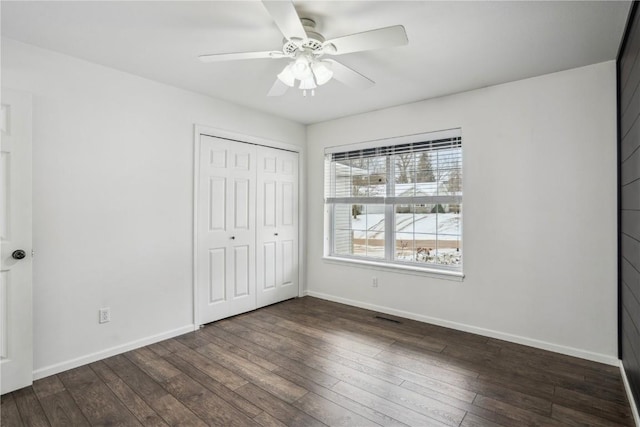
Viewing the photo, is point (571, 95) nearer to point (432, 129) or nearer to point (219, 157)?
point (432, 129)

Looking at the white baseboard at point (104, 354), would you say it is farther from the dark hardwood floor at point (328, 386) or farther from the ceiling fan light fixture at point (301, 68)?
the ceiling fan light fixture at point (301, 68)

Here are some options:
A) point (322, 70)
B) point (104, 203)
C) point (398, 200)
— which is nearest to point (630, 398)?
point (398, 200)

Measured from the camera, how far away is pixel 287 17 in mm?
1658

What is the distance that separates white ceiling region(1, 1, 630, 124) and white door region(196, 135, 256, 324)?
0.81 metres

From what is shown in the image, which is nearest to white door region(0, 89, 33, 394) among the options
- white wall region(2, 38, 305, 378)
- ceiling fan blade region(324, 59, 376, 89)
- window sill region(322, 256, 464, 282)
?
white wall region(2, 38, 305, 378)

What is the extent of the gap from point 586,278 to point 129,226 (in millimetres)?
3834

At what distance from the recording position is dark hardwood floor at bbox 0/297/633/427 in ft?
6.35

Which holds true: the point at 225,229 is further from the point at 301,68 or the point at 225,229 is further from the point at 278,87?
the point at 301,68

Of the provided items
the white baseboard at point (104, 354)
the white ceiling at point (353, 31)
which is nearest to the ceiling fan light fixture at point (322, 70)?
the white ceiling at point (353, 31)

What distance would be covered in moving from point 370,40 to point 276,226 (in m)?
2.75

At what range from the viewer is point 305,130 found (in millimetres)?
4570

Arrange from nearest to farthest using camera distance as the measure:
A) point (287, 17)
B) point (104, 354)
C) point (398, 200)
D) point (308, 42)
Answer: point (287, 17) < point (308, 42) < point (104, 354) < point (398, 200)

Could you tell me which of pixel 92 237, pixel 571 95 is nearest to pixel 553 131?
pixel 571 95

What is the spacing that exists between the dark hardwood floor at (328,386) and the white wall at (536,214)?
29 centimetres
